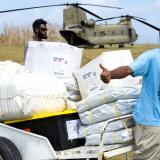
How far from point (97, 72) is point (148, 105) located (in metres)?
1.04

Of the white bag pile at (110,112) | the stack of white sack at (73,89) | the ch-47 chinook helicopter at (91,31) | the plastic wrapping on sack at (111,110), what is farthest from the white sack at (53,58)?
the ch-47 chinook helicopter at (91,31)

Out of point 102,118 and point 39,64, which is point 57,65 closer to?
point 39,64

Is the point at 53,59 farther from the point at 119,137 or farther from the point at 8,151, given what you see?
the point at 119,137

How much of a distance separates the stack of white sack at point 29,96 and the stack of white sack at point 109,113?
1.15 feet

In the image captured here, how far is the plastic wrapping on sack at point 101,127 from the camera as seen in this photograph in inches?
193

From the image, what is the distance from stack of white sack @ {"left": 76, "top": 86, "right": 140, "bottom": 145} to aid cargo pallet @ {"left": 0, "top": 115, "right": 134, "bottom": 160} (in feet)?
0.27

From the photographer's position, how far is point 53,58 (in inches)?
252

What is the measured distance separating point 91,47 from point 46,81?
4033cm

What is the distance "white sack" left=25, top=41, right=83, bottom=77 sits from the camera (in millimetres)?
6406

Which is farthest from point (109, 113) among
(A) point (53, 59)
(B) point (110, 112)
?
(A) point (53, 59)

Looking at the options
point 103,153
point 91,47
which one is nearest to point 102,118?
point 103,153

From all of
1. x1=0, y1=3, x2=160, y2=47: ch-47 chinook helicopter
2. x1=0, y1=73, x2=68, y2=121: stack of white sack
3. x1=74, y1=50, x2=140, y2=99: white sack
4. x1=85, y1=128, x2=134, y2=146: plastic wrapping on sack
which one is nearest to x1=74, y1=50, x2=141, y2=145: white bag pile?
x1=85, y1=128, x2=134, y2=146: plastic wrapping on sack

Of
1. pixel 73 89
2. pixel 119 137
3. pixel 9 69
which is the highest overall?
pixel 9 69

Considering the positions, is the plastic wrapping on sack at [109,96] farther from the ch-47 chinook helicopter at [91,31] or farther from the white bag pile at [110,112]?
the ch-47 chinook helicopter at [91,31]
